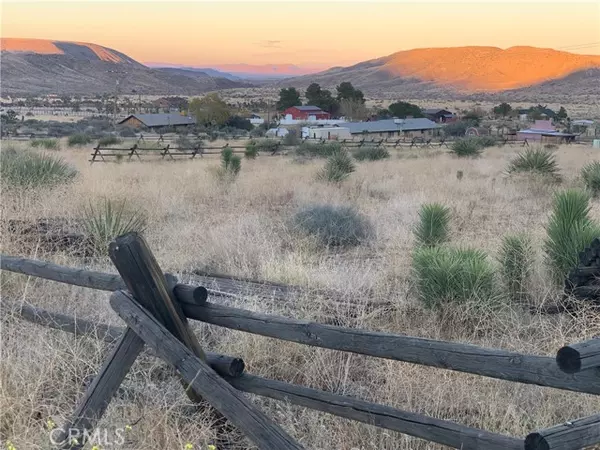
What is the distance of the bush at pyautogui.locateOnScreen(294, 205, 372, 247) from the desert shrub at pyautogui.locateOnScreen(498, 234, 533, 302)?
3190 mm

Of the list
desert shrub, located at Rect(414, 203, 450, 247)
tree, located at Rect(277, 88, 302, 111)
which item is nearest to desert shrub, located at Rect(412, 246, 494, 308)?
desert shrub, located at Rect(414, 203, 450, 247)

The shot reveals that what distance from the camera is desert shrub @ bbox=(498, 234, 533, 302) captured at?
6.79m

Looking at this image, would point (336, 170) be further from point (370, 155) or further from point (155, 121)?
point (155, 121)

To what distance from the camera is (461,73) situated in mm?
197750

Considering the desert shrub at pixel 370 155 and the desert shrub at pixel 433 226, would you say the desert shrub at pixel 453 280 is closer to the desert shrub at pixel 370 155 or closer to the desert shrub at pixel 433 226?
the desert shrub at pixel 433 226

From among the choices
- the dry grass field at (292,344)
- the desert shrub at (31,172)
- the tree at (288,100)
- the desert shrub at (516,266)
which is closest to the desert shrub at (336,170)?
the dry grass field at (292,344)

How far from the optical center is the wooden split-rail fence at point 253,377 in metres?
2.75

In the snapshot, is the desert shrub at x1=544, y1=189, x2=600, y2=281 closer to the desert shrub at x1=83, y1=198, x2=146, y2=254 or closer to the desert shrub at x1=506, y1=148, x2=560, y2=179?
the desert shrub at x1=83, y1=198, x2=146, y2=254

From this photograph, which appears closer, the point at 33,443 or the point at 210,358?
the point at 33,443

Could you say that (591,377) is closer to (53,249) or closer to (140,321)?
(140,321)

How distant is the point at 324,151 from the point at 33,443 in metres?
29.1

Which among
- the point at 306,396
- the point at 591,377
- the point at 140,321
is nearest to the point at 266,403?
the point at 306,396

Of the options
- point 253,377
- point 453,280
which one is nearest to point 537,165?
point 453,280

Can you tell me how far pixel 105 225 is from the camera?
348 inches
